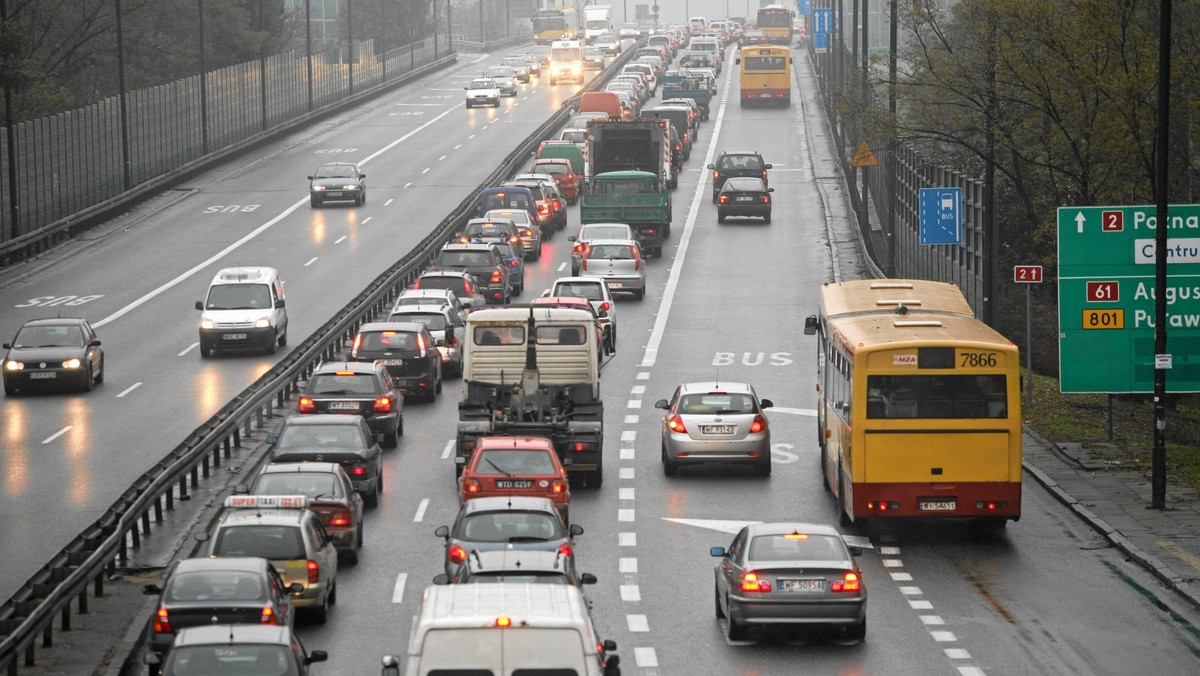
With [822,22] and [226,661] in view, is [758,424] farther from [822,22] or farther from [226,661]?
[822,22]

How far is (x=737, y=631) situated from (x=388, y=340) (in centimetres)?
1849

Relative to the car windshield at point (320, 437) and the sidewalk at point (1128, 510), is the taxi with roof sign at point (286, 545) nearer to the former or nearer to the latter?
the car windshield at point (320, 437)

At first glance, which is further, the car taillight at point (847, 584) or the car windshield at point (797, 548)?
the car windshield at point (797, 548)

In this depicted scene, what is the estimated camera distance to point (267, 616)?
18578 millimetres

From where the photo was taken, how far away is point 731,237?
211ft

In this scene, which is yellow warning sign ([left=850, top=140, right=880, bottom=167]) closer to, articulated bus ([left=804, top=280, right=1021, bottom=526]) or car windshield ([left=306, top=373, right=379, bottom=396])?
car windshield ([left=306, top=373, right=379, bottom=396])

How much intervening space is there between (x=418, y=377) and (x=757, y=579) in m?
18.7

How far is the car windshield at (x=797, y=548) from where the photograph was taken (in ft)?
68.2

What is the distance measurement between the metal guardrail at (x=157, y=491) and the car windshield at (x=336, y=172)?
690 inches

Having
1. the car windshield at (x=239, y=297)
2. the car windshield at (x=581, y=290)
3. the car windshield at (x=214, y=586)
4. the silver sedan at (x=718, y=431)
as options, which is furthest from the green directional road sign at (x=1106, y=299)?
the car windshield at (x=239, y=297)

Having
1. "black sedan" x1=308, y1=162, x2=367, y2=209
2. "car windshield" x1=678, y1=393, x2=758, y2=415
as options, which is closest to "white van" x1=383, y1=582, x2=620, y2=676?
"car windshield" x1=678, y1=393, x2=758, y2=415

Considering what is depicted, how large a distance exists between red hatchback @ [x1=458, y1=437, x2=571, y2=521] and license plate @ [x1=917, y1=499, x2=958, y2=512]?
470 cm

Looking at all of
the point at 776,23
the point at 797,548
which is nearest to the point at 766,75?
the point at 776,23

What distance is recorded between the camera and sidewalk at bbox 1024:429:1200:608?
2498cm
